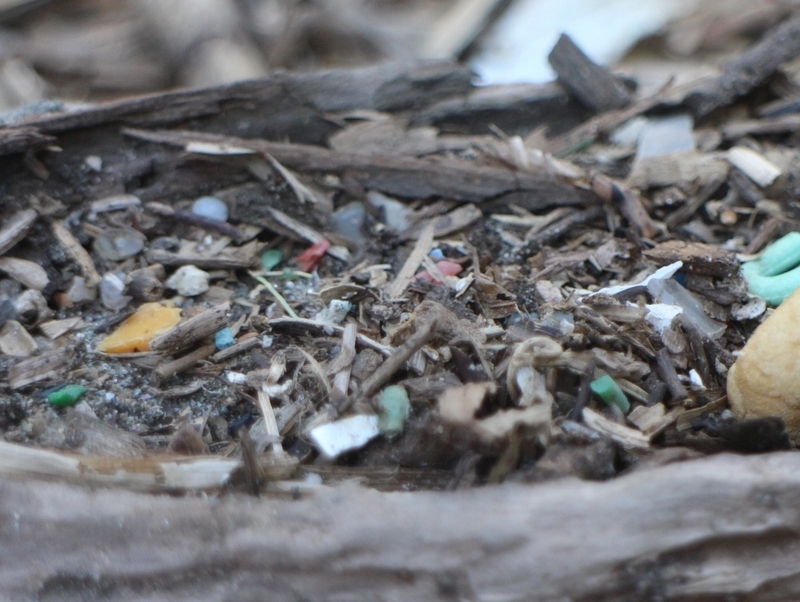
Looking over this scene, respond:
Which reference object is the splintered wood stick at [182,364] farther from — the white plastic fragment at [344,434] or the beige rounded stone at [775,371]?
the beige rounded stone at [775,371]

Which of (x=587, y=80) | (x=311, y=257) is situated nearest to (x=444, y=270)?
(x=311, y=257)

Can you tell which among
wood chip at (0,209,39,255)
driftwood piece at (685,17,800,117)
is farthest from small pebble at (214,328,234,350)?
driftwood piece at (685,17,800,117)

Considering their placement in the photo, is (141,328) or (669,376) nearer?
(669,376)

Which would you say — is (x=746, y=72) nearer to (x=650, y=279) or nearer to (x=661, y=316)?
(x=650, y=279)

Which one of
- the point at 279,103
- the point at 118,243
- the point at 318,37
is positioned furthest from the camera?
the point at 318,37

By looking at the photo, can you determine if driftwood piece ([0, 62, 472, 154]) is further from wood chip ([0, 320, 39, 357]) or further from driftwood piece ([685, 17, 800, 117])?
driftwood piece ([685, 17, 800, 117])

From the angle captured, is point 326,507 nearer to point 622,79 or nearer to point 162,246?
point 162,246
